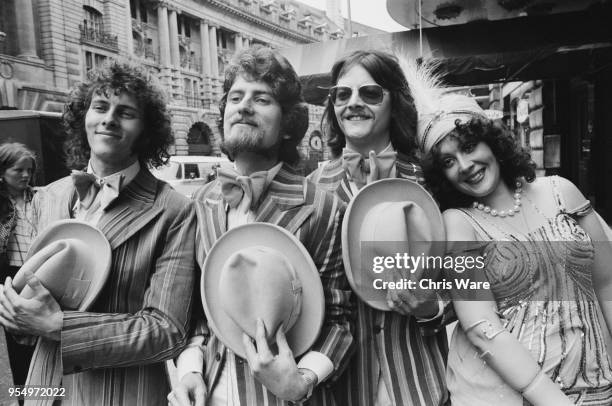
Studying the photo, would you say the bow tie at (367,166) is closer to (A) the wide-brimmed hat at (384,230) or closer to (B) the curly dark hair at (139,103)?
(A) the wide-brimmed hat at (384,230)

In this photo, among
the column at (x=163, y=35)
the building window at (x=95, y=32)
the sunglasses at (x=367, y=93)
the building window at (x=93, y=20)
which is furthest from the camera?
the column at (x=163, y=35)

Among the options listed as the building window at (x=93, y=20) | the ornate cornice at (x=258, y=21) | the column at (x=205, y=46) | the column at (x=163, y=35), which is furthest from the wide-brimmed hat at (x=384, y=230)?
the ornate cornice at (x=258, y=21)

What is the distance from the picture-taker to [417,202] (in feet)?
5.41

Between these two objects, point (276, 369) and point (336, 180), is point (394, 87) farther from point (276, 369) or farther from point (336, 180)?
point (276, 369)

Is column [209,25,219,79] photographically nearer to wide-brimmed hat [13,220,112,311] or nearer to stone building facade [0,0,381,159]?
stone building facade [0,0,381,159]

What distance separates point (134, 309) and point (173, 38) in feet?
118

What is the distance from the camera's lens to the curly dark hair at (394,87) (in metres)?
1.95

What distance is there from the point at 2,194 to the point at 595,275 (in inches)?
164

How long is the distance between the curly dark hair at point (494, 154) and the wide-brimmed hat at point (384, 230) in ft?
0.33

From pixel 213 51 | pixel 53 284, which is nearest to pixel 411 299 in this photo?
pixel 53 284

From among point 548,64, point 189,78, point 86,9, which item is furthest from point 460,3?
point 189,78

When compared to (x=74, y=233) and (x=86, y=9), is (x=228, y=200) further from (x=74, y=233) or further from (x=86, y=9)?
(x=86, y=9)

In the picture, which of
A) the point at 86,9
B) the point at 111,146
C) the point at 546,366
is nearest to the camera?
the point at 546,366

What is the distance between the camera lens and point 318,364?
144 centimetres
